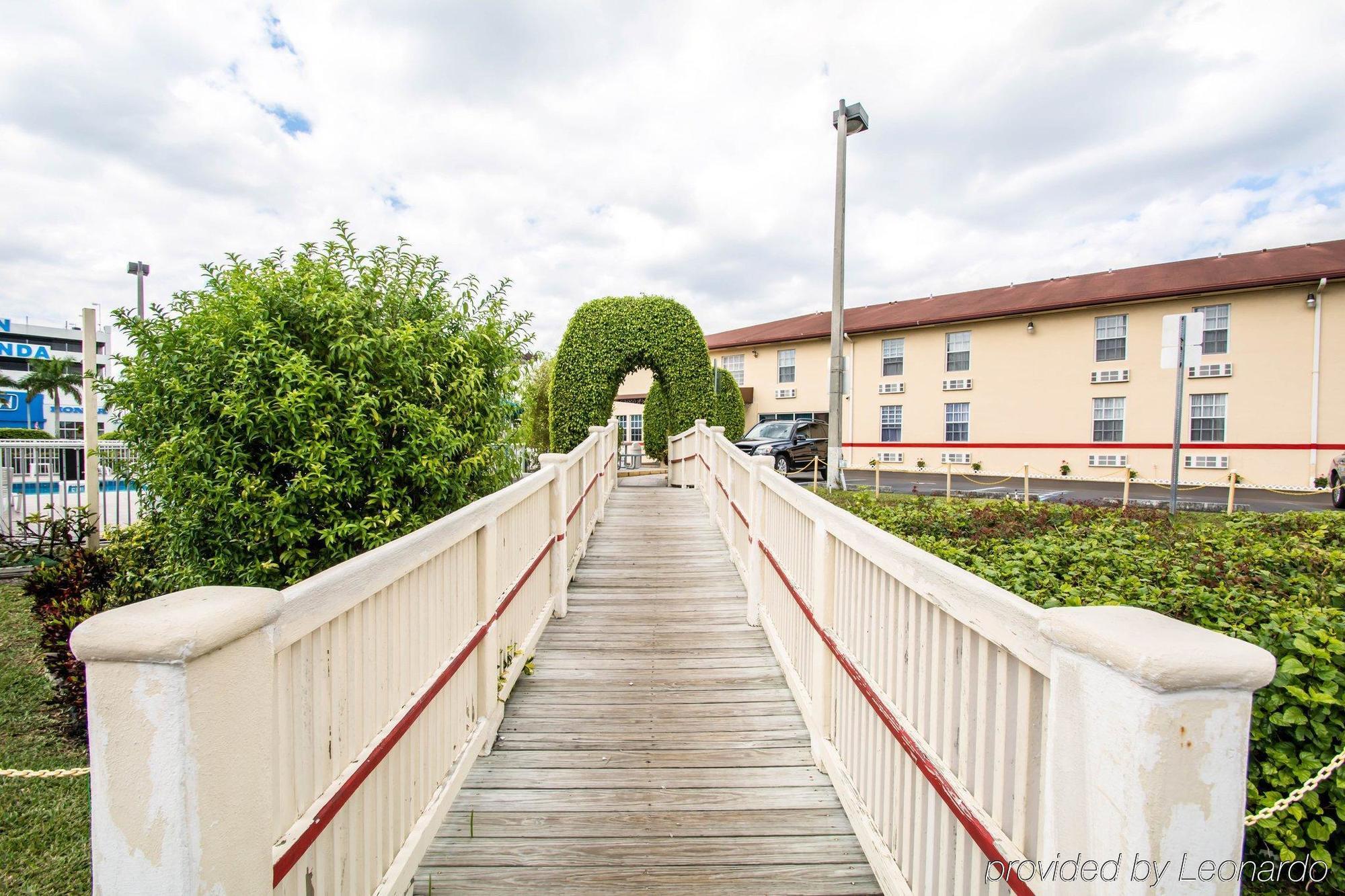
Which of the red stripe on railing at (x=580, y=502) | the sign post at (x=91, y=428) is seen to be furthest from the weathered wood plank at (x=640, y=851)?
the sign post at (x=91, y=428)

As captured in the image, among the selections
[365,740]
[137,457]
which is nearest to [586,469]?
[137,457]

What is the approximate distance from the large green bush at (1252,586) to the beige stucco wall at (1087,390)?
13306mm

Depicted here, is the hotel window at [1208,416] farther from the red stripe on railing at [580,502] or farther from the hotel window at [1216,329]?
the red stripe on railing at [580,502]

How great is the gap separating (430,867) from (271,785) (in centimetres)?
147

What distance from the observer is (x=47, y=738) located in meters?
3.62

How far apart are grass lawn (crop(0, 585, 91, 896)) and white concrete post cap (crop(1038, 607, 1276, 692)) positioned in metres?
3.66

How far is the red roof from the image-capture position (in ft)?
55.7

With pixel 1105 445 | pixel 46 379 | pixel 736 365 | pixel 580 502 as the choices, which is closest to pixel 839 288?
pixel 580 502

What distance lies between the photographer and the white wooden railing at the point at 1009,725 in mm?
1055

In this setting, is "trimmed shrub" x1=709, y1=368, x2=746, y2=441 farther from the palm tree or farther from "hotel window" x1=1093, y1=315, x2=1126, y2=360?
the palm tree

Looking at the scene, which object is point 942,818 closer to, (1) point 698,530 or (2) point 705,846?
(2) point 705,846

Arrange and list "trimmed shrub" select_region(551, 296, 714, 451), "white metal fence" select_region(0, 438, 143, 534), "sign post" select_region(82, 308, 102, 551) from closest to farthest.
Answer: "sign post" select_region(82, 308, 102, 551), "white metal fence" select_region(0, 438, 143, 534), "trimmed shrub" select_region(551, 296, 714, 451)

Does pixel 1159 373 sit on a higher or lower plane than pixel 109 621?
higher

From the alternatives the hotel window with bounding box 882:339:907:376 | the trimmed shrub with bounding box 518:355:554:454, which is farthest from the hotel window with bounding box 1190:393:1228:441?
the trimmed shrub with bounding box 518:355:554:454
